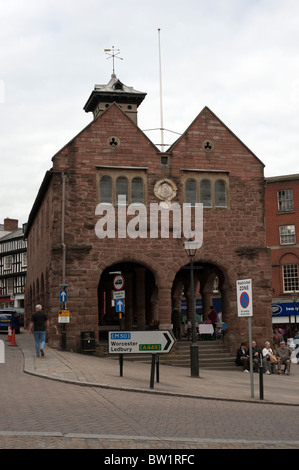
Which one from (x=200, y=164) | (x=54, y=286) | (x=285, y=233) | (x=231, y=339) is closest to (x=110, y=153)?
(x=200, y=164)

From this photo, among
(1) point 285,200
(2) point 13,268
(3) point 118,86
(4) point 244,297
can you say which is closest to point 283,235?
(1) point 285,200

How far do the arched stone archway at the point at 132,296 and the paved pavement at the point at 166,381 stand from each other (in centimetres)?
619

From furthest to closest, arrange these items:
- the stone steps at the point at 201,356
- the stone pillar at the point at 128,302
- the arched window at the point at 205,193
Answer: the stone pillar at the point at 128,302
the arched window at the point at 205,193
the stone steps at the point at 201,356

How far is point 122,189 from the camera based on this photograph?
25797mm

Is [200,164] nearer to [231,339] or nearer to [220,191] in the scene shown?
[220,191]

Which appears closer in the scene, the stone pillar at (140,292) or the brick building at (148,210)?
the brick building at (148,210)

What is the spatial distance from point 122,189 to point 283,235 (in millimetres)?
22410

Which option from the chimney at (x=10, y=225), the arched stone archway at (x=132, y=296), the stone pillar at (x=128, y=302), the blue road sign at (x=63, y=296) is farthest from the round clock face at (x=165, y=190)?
the chimney at (x=10, y=225)

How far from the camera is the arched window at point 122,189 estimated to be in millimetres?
25594

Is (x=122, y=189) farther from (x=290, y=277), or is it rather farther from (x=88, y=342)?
(x=290, y=277)

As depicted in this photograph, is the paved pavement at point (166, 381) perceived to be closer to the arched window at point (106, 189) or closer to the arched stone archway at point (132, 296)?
the arched stone archway at point (132, 296)

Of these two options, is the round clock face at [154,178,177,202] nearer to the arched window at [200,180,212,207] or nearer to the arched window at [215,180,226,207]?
the arched window at [200,180,212,207]

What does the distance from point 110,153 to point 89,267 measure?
5.15m
